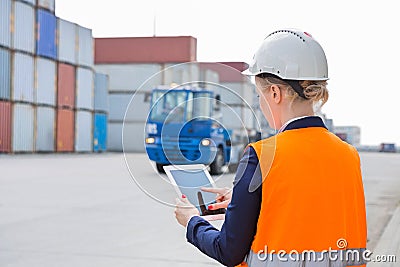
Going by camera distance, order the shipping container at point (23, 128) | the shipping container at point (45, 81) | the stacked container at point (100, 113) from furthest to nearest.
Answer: the stacked container at point (100, 113), the shipping container at point (45, 81), the shipping container at point (23, 128)

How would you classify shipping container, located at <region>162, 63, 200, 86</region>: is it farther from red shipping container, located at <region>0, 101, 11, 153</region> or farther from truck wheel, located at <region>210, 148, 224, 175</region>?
red shipping container, located at <region>0, 101, 11, 153</region>

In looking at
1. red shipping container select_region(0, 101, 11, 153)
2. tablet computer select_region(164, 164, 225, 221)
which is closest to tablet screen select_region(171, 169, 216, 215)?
tablet computer select_region(164, 164, 225, 221)

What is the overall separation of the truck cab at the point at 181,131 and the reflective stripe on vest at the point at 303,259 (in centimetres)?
31

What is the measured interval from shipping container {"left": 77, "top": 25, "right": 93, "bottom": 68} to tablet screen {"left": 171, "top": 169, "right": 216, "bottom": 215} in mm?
39066

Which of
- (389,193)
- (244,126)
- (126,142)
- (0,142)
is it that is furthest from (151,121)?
(0,142)

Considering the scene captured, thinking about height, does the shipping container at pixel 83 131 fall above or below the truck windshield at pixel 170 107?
below

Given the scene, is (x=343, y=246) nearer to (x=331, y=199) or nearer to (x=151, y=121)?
(x=331, y=199)

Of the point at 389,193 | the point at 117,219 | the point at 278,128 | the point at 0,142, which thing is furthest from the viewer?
the point at 0,142

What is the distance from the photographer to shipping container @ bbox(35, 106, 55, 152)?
35031mm

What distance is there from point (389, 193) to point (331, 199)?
12447 mm

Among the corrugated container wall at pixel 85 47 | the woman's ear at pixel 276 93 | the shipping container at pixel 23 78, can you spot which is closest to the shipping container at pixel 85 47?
the corrugated container wall at pixel 85 47

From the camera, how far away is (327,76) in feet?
5.64

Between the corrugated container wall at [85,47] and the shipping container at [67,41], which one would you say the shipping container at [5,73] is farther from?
the corrugated container wall at [85,47]

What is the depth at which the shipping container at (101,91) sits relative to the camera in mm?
43656
